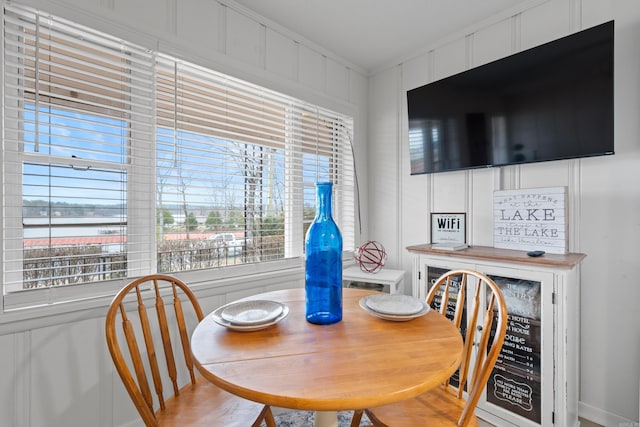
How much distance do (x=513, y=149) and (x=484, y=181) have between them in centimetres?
32

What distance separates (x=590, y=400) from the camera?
1810mm

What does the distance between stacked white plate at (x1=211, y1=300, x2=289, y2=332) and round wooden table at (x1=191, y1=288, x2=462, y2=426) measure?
3 cm

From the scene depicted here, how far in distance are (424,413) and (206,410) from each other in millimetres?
790

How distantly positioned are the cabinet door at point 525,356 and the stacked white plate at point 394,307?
2.76 ft

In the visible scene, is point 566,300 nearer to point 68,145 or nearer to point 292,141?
point 292,141

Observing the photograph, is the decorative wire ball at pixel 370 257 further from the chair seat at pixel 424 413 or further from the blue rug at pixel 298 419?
the chair seat at pixel 424 413

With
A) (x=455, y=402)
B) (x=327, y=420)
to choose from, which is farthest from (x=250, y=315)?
(x=455, y=402)

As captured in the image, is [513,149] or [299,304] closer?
[299,304]

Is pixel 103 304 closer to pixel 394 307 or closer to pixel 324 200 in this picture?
pixel 324 200

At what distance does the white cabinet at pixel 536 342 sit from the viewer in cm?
157

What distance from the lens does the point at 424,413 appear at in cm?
111

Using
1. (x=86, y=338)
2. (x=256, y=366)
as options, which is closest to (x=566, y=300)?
(x=256, y=366)

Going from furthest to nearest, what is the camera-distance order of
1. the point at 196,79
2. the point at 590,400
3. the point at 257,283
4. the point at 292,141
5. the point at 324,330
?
the point at 292,141 < the point at 257,283 < the point at 196,79 < the point at 590,400 < the point at 324,330

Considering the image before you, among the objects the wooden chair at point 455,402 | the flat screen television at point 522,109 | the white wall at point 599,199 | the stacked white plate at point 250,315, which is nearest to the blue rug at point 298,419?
the wooden chair at point 455,402
